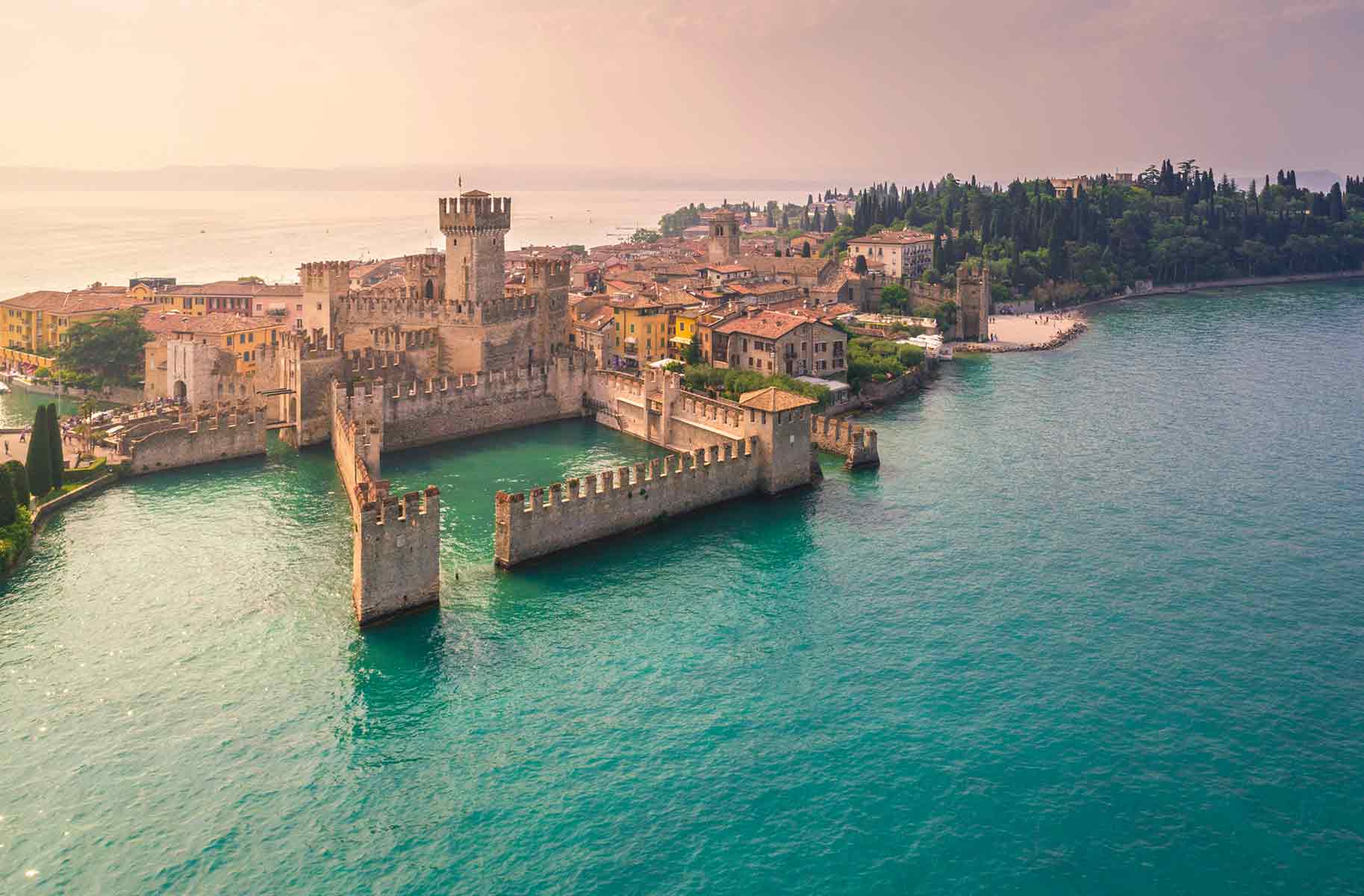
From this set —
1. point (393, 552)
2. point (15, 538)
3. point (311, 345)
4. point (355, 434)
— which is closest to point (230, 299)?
point (311, 345)

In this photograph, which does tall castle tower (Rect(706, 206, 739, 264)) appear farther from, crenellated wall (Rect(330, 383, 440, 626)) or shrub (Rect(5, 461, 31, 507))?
crenellated wall (Rect(330, 383, 440, 626))

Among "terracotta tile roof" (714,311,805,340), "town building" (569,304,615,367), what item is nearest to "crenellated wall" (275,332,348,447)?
"town building" (569,304,615,367)

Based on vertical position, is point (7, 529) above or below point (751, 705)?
above

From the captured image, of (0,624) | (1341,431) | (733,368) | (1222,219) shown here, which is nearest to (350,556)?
(0,624)

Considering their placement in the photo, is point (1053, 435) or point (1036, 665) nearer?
point (1036, 665)

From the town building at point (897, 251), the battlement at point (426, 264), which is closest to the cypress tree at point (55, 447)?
the battlement at point (426, 264)

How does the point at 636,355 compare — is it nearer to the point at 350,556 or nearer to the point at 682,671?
the point at 350,556

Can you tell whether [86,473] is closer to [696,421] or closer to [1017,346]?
[696,421]

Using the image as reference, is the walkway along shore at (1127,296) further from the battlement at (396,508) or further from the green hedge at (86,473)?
the battlement at (396,508)
